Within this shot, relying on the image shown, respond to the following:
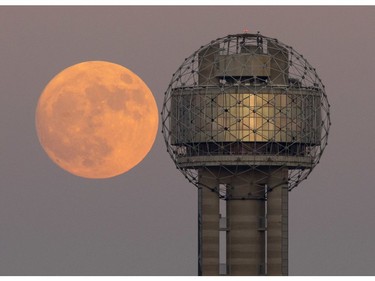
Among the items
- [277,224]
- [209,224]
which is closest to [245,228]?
[277,224]

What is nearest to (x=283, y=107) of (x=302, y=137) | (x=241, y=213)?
(x=302, y=137)

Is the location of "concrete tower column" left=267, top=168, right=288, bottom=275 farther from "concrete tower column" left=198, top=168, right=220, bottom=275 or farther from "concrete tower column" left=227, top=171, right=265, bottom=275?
"concrete tower column" left=198, top=168, right=220, bottom=275

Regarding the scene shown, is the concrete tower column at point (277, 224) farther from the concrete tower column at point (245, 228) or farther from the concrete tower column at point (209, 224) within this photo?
the concrete tower column at point (209, 224)

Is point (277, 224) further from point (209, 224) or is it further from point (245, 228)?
point (209, 224)

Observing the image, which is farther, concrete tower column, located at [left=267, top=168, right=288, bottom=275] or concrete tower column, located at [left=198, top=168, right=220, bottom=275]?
concrete tower column, located at [left=198, top=168, right=220, bottom=275]

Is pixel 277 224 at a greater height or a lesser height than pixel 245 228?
greater

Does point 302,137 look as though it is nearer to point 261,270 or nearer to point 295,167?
point 295,167
